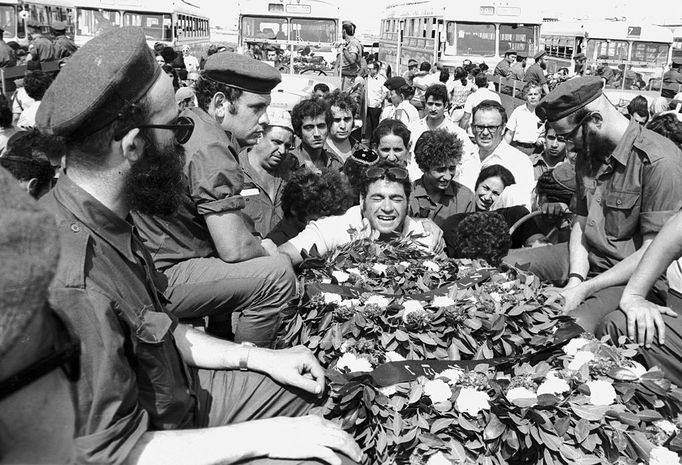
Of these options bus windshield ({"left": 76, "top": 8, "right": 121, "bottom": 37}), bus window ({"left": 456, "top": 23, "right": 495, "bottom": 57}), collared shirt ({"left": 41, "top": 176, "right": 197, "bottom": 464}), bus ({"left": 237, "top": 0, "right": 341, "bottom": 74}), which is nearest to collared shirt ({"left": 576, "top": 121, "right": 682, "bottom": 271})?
collared shirt ({"left": 41, "top": 176, "right": 197, "bottom": 464})

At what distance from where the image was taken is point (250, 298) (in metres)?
3.91

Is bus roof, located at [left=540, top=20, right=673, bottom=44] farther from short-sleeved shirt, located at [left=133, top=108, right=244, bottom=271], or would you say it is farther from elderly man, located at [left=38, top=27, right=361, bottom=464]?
elderly man, located at [left=38, top=27, right=361, bottom=464]

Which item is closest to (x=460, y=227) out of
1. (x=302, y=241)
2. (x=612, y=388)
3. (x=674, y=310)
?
(x=302, y=241)

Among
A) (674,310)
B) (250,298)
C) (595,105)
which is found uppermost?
(595,105)

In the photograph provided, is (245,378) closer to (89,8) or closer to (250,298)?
(250,298)

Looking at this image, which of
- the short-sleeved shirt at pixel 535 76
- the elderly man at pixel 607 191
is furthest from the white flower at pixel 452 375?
the short-sleeved shirt at pixel 535 76

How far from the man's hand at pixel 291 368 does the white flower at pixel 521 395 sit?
0.65 meters

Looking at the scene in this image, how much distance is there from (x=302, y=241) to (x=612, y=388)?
2247 mm

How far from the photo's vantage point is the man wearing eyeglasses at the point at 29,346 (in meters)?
0.97

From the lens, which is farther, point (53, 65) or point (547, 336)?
point (53, 65)

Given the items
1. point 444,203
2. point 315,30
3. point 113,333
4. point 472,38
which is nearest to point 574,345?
point 113,333

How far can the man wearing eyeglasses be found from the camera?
969mm

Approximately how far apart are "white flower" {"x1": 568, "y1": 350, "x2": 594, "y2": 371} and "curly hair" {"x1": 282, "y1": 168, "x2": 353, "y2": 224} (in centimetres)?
256

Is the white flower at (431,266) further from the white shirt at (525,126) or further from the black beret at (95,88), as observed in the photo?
the white shirt at (525,126)
